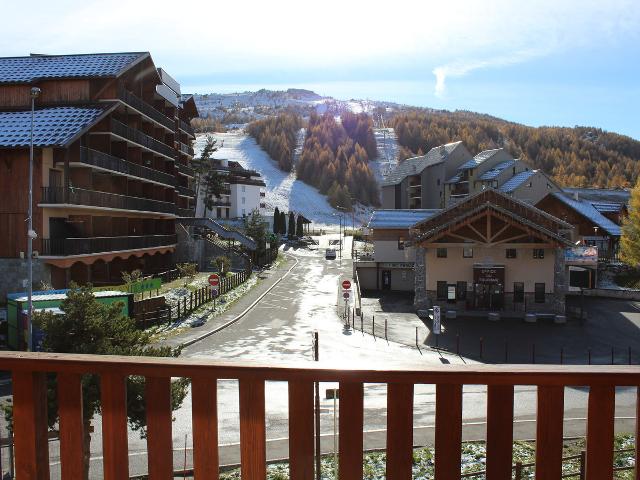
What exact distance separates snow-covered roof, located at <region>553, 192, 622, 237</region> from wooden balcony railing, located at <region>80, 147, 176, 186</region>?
37.7m

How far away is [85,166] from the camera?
34188 mm

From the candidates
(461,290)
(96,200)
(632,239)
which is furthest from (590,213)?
(96,200)

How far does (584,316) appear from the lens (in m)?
35.7

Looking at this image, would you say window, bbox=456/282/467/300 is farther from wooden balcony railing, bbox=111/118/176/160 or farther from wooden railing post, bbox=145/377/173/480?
wooden railing post, bbox=145/377/173/480

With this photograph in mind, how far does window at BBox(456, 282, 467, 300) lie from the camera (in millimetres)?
36875

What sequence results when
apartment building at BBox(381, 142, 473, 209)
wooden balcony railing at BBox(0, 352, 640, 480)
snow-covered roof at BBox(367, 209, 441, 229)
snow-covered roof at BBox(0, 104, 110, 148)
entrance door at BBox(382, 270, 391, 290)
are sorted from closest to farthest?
1. wooden balcony railing at BBox(0, 352, 640, 480)
2. snow-covered roof at BBox(0, 104, 110, 148)
3. entrance door at BBox(382, 270, 391, 290)
4. snow-covered roof at BBox(367, 209, 441, 229)
5. apartment building at BBox(381, 142, 473, 209)

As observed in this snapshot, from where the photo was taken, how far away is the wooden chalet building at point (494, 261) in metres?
35.4

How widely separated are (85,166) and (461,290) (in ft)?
79.6

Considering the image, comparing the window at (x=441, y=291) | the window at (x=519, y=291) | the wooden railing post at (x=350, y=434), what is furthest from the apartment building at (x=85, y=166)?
the wooden railing post at (x=350, y=434)

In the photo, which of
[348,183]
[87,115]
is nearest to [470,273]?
[87,115]

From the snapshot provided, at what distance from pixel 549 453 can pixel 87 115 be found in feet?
115

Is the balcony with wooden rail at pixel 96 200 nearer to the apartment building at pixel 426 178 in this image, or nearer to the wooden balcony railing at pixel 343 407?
the wooden balcony railing at pixel 343 407

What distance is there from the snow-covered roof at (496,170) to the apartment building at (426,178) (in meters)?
7.57

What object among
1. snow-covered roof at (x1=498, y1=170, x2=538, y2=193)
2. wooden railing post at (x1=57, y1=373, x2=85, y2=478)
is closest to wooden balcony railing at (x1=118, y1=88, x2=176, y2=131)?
snow-covered roof at (x1=498, y1=170, x2=538, y2=193)
